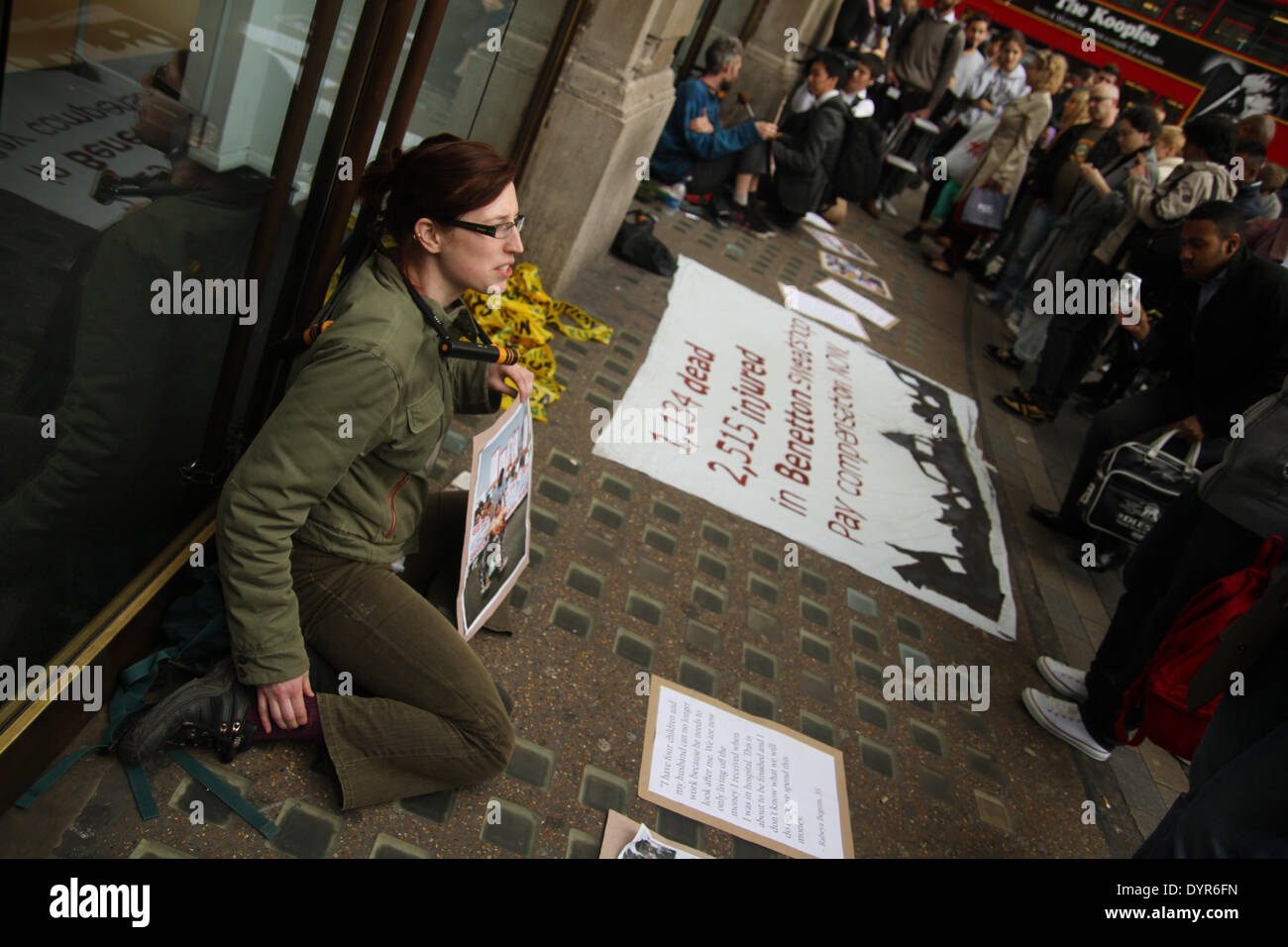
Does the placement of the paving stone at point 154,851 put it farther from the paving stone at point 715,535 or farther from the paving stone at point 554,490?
the paving stone at point 715,535

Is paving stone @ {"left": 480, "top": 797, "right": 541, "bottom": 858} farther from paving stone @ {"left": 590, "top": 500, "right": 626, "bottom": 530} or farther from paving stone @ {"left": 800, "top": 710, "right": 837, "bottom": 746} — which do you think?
paving stone @ {"left": 590, "top": 500, "right": 626, "bottom": 530}

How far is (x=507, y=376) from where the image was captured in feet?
9.13

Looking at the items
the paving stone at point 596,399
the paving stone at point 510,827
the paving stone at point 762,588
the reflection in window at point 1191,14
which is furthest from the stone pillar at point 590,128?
the reflection in window at point 1191,14

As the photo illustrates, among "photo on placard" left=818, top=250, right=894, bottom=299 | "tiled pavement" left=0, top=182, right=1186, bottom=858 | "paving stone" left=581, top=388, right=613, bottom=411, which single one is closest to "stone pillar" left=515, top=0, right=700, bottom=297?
"tiled pavement" left=0, top=182, right=1186, bottom=858

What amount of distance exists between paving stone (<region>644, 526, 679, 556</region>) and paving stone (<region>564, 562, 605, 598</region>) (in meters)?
0.38

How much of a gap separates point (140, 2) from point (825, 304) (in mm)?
6242

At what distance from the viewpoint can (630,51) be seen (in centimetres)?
505

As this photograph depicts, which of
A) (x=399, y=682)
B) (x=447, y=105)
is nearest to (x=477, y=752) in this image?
(x=399, y=682)

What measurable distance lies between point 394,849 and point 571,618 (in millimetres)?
1135

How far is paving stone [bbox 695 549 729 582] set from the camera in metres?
3.94

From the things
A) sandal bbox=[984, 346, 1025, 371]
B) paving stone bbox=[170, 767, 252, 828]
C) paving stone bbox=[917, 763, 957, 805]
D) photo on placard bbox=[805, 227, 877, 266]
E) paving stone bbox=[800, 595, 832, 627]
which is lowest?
paving stone bbox=[170, 767, 252, 828]

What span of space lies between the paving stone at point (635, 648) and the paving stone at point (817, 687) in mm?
625

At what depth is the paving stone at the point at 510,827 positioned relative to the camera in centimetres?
249
